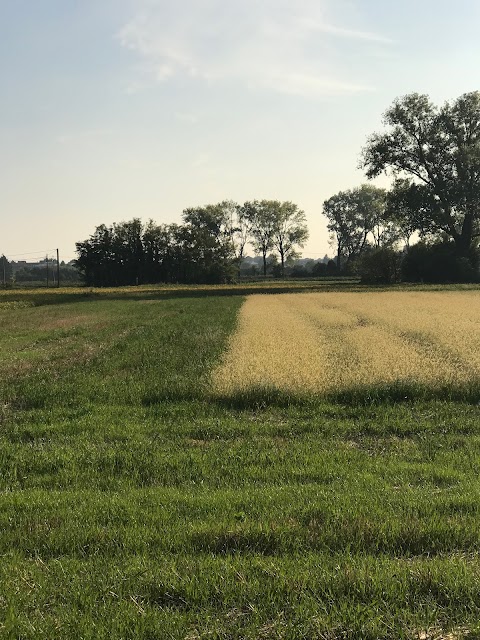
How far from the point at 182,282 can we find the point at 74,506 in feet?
324

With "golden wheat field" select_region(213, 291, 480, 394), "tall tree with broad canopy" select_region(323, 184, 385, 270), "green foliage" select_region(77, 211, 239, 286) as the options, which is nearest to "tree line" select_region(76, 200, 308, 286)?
"green foliage" select_region(77, 211, 239, 286)

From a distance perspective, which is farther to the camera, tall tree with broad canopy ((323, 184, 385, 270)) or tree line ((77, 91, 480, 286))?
tall tree with broad canopy ((323, 184, 385, 270))

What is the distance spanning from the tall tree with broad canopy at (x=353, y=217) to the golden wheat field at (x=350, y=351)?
10384 cm

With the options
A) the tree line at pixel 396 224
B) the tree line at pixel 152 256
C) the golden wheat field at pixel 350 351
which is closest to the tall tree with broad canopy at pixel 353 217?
the tree line at pixel 396 224

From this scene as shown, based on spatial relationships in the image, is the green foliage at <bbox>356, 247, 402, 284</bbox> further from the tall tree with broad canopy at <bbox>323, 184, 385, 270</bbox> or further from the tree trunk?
the tall tree with broad canopy at <bbox>323, 184, 385, 270</bbox>

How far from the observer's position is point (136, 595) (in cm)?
394

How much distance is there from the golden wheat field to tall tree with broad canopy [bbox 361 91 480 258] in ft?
129

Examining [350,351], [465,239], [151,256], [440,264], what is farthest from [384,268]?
[350,351]

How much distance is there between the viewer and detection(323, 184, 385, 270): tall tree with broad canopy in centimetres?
12900

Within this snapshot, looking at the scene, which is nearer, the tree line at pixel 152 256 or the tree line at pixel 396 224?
the tree line at pixel 396 224

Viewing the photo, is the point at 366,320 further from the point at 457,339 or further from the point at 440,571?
the point at 440,571

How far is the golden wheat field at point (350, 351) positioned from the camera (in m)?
11.9

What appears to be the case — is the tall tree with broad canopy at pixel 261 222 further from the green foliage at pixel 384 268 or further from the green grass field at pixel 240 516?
the green grass field at pixel 240 516

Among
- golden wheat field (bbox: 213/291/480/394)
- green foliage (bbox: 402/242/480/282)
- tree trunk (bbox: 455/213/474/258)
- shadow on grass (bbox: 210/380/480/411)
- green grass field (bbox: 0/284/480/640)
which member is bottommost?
green grass field (bbox: 0/284/480/640)
